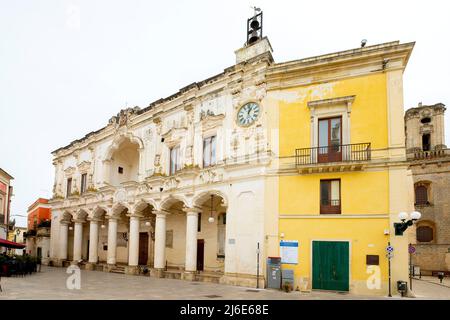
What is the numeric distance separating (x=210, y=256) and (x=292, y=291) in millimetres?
7944

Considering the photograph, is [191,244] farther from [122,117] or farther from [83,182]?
[83,182]

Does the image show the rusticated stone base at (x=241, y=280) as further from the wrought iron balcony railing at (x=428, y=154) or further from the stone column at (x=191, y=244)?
the wrought iron balcony railing at (x=428, y=154)

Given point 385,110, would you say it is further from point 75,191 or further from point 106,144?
point 75,191

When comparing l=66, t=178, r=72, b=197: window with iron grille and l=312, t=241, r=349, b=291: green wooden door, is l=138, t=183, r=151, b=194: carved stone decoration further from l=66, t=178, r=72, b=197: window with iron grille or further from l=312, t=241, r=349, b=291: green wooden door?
l=312, t=241, r=349, b=291: green wooden door

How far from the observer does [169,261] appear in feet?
82.5

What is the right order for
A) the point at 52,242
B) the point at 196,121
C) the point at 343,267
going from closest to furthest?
the point at 343,267
the point at 196,121
the point at 52,242

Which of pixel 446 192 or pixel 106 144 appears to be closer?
pixel 106 144

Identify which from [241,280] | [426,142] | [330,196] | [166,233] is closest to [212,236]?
[166,233]

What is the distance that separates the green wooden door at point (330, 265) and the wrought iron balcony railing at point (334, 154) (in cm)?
376

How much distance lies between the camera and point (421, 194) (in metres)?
32.5

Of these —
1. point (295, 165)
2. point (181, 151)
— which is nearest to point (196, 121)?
point (181, 151)

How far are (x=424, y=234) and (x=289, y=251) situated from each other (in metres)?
21.6

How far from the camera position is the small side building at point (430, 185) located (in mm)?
30406

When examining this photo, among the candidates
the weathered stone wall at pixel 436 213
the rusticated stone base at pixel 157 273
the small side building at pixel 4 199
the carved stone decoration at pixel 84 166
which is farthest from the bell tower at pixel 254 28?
the small side building at pixel 4 199
